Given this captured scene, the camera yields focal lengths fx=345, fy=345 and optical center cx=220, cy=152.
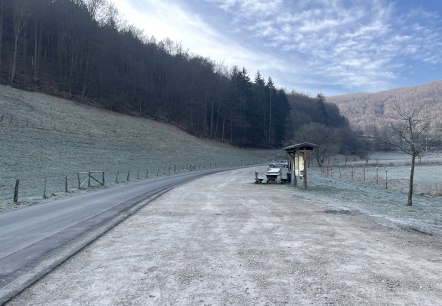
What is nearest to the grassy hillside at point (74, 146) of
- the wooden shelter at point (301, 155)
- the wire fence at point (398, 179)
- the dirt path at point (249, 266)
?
the dirt path at point (249, 266)

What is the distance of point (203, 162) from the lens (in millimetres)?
59344

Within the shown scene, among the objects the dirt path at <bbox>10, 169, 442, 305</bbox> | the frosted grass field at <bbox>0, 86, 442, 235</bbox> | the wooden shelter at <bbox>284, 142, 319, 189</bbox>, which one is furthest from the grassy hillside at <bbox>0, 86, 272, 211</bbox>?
the wooden shelter at <bbox>284, 142, 319, 189</bbox>

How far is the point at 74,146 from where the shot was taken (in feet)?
132

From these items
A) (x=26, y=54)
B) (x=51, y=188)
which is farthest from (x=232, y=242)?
(x=26, y=54)

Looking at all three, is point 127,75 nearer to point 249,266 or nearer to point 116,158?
point 116,158

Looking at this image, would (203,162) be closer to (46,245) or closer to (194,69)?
(194,69)

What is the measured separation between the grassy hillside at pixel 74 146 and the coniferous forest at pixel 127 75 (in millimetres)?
7596

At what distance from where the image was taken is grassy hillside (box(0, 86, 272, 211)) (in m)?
27.3

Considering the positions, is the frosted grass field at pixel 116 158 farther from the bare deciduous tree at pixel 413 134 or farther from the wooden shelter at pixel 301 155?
the bare deciduous tree at pixel 413 134

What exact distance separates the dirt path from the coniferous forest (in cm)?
5308

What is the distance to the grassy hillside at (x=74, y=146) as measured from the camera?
27.3 m

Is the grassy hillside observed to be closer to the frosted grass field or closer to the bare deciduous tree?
the frosted grass field

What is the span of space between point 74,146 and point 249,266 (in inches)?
1494

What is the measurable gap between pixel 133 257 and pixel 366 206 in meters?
11.8
